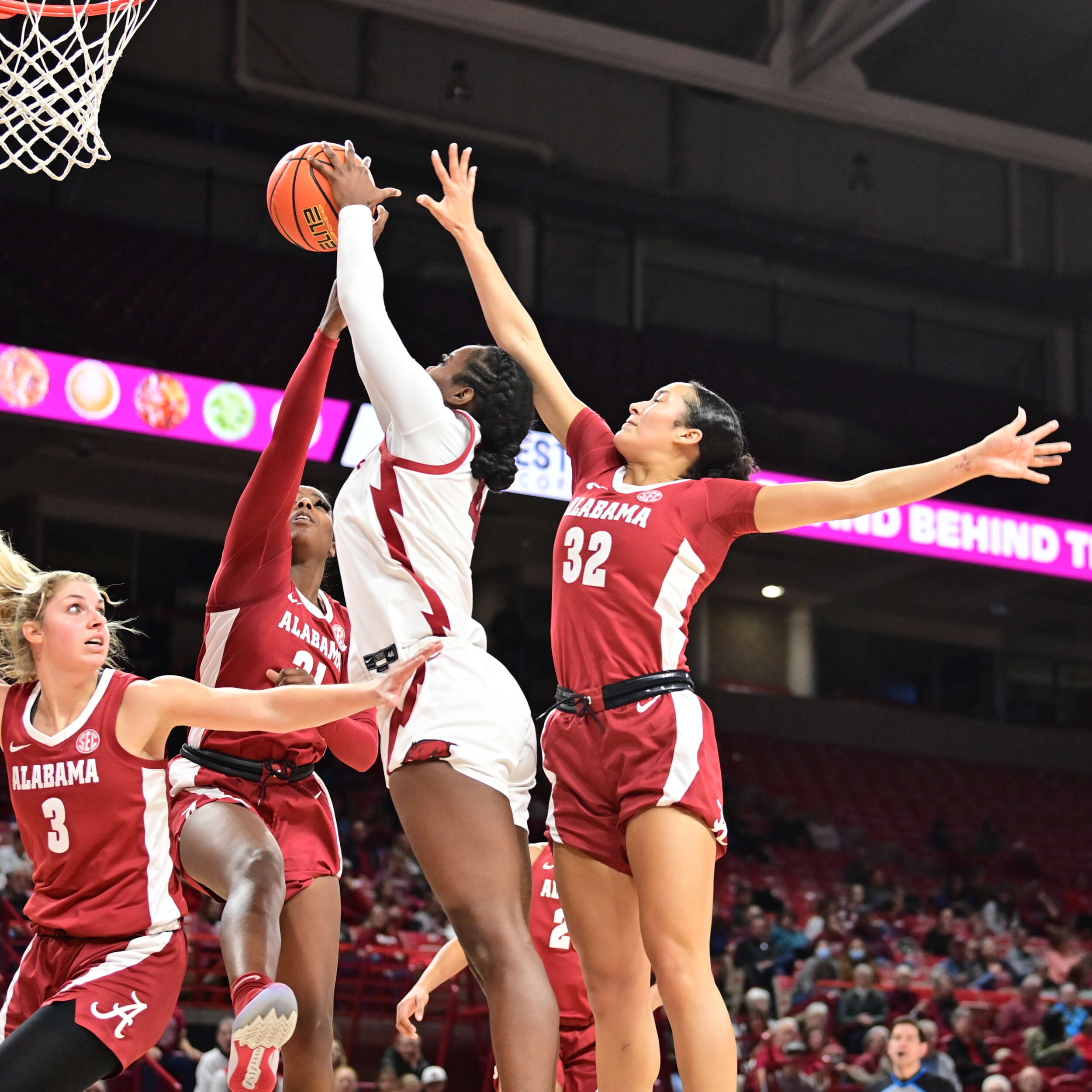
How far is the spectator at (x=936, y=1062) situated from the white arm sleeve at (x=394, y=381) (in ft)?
24.9

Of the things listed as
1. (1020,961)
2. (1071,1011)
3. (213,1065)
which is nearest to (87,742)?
(213,1065)

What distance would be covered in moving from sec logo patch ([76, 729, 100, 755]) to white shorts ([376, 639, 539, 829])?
65cm

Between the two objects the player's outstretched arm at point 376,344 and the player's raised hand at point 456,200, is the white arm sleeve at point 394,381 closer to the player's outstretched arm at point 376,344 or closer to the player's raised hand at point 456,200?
the player's outstretched arm at point 376,344

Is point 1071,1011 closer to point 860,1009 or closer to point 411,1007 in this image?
point 860,1009

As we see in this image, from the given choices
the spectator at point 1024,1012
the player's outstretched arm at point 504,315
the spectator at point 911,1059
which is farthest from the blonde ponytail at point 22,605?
the spectator at point 1024,1012

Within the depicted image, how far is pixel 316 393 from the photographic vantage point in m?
4.12

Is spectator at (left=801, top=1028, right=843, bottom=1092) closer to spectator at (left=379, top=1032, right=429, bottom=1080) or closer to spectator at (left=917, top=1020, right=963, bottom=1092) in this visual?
spectator at (left=917, top=1020, right=963, bottom=1092)

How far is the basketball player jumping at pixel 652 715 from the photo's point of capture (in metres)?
3.56

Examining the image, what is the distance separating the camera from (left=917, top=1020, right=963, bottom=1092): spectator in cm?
1021

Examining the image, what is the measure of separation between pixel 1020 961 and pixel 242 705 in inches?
500

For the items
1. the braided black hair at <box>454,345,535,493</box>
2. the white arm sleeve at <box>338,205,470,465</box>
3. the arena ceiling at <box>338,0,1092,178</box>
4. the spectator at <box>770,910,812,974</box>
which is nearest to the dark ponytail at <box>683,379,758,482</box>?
the braided black hair at <box>454,345,535,493</box>

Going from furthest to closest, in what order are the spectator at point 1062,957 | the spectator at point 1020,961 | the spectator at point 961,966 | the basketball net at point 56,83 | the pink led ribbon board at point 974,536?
the pink led ribbon board at point 974,536, the spectator at point 1062,957, the spectator at point 1020,961, the spectator at point 961,966, the basketball net at point 56,83

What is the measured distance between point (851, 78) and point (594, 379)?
4087mm

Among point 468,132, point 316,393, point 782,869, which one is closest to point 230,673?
point 316,393
